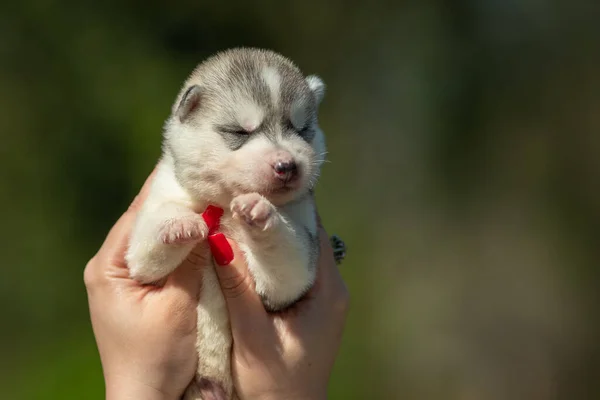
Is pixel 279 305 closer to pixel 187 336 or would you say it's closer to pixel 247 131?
pixel 187 336

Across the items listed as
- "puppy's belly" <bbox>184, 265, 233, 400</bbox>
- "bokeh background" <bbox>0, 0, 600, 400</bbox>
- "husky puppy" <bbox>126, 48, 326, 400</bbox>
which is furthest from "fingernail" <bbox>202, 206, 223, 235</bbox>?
"bokeh background" <bbox>0, 0, 600, 400</bbox>

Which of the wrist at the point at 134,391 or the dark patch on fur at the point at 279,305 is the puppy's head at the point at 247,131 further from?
the wrist at the point at 134,391

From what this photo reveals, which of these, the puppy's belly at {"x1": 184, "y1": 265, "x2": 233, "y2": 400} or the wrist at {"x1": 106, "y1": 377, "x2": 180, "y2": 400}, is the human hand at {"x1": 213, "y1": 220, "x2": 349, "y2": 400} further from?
the wrist at {"x1": 106, "y1": 377, "x2": 180, "y2": 400}

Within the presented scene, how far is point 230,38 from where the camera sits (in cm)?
690

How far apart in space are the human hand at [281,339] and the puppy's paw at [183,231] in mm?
187

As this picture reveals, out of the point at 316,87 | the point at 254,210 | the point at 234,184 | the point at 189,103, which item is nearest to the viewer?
the point at 254,210

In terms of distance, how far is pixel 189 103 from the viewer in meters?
2.61

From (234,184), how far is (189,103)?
471mm

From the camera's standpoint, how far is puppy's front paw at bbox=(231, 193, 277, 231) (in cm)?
216

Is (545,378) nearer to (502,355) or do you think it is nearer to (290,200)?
(502,355)

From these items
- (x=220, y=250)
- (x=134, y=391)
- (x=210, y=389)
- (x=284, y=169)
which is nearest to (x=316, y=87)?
(x=284, y=169)

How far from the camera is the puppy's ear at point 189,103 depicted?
8.51 ft

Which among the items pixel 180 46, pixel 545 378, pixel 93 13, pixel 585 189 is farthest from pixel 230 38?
pixel 545 378

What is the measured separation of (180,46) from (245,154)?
16.3ft
